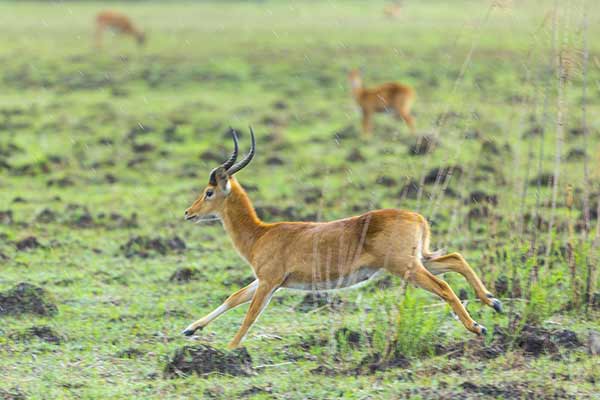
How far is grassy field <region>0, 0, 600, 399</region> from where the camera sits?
18.6ft

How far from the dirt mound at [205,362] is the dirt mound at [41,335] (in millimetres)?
903

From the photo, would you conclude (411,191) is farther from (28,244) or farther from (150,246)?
(28,244)

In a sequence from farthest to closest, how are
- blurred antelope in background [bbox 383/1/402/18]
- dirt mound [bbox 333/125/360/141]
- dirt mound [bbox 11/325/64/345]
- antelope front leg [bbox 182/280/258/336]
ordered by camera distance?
blurred antelope in background [bbox 383/1/402/18]
dirt mound [bbox 333/125/360/141]
dirt mound [bbox 11/325/64/345]
antelope front leg [bbox 182/280/258/336]

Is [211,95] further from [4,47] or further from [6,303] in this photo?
[6,303]

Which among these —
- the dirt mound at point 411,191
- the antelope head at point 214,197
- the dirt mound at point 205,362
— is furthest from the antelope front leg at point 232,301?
the dirt mound at point 411,191

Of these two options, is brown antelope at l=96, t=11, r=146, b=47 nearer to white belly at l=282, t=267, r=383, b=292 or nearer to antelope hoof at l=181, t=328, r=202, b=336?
antelope hoof at l=181, t=328, r=202, b=336

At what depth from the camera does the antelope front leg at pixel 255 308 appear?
19.5 feet

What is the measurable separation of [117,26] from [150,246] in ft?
63.1

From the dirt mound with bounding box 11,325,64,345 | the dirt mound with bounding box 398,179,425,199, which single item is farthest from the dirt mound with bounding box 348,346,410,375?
the dirt mound with bounding box 398,179,425,199

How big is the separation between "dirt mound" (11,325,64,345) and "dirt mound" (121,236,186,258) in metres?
2.23

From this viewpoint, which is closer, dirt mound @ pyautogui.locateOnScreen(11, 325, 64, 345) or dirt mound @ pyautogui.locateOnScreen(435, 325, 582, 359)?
dirt mound @ pyautogui.locateOnScreen(435, 325, 582, 359)

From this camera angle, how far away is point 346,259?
591 cm

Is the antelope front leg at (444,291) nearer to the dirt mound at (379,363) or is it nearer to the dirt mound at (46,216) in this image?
the dirt mound at (379,363)

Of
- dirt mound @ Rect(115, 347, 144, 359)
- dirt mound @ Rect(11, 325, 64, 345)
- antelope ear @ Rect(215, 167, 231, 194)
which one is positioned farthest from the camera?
antelope ear @ Rect(215, 167, 231, 194)
